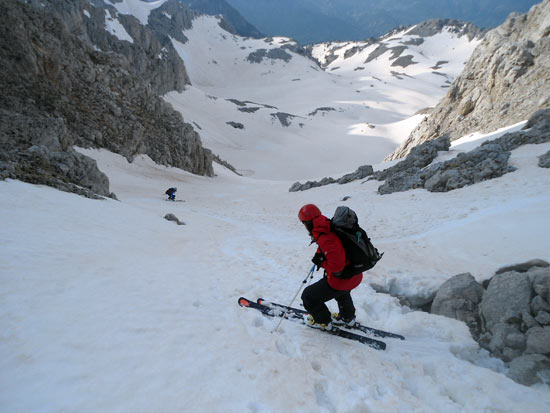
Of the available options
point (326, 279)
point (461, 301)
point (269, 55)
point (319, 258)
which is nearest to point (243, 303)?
point (326, 279)

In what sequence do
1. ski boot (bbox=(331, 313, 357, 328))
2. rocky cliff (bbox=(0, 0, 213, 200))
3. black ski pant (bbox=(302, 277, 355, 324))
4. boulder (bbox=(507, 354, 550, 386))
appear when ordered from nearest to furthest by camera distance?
1. boulder (bbox=(507, 354, 550, 386))
2. black ski pant (bbox=(302, 277, 355, 324))
3. ski boot (bbox=(331, 313, 357, 328))
4. rocky cliff (bbox=(0, 0, 213, 200))

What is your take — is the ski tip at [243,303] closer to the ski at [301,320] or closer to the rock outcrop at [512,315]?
the ski at [301,320]

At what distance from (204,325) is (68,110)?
90.0ft

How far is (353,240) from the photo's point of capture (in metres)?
4.07

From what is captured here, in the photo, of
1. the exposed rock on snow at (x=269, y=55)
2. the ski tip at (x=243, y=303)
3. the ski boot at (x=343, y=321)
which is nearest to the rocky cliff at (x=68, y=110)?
the ski tip at (x=243, y=303)

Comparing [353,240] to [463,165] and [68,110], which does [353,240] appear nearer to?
[463,165]

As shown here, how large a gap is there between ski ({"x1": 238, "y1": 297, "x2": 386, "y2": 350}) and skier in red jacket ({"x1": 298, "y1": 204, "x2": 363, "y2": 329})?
0.18 m

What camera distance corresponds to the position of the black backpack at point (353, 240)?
4074 millimetres

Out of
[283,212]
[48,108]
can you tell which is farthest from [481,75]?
[48,108]

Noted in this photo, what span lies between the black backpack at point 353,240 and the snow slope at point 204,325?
56.4 inches

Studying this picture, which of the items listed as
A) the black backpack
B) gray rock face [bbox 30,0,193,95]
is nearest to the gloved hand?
the black backpack

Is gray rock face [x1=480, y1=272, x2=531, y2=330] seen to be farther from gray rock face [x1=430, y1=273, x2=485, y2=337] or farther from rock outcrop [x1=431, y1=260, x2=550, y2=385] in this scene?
gray rock face [x1=430, y1=273, x2=485, y2=337]

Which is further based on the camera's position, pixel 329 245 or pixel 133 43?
pixel 133 43

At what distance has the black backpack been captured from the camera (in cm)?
407
